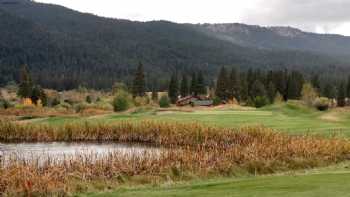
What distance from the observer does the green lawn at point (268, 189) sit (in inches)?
565

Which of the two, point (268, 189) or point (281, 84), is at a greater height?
point (281, 84)

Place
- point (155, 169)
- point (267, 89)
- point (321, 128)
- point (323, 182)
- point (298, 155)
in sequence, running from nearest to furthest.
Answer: point (323, 182) → point (155, 169) → point (298, 155) → point (321, 128) → point (267, 89)

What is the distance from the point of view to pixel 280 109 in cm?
6378

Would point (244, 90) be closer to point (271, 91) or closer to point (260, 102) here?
point (271, 91)

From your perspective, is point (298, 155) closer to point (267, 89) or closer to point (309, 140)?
point (309, 140)

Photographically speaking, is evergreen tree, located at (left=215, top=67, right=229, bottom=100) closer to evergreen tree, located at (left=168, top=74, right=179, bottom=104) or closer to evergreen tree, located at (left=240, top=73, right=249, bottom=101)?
evergreen tree, located at (left=240, top=73, right=249, bottom=101)

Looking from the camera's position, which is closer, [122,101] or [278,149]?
[278,149]

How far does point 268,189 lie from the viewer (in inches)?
603

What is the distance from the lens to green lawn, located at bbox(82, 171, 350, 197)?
14.4 m

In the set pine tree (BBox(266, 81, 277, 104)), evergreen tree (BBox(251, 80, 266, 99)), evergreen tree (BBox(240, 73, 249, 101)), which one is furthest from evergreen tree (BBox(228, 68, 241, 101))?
pine tree (BBox(266, 81, 277, 104))

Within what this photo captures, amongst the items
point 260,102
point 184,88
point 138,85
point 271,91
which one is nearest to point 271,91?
point 271,91

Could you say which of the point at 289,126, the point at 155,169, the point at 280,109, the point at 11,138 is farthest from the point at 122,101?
the point at 155,169

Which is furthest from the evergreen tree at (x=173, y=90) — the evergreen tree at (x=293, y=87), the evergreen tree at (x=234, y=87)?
the evergreen tree at (x=293, y=87)

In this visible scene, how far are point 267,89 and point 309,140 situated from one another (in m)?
76.5
